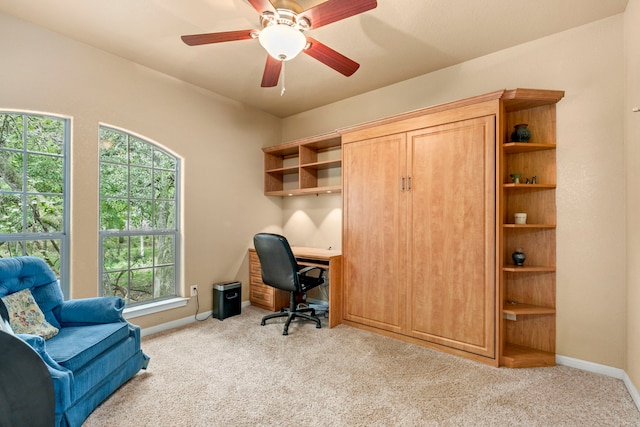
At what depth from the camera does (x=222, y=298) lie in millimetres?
3588

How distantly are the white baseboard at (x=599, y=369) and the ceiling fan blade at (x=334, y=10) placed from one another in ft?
9.79

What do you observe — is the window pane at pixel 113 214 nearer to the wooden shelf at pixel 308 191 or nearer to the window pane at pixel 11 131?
the window pane at pixel 11 131

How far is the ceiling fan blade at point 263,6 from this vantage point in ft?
5.53

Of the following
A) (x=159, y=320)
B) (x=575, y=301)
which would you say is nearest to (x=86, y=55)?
(x=159, y=320)

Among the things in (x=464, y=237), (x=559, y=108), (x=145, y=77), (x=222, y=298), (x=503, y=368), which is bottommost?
(x=503, y=368)

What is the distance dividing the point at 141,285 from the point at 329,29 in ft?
10.2

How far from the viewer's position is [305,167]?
4047mm

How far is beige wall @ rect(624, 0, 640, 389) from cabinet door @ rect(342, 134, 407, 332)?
1597mm

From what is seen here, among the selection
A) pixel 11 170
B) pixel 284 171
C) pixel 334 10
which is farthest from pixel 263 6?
pixel 284 171

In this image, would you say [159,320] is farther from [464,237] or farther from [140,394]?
[464,237]

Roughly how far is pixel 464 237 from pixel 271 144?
9.84ft

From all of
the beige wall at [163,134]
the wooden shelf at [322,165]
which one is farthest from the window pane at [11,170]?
the wooden shelf at [322,165]

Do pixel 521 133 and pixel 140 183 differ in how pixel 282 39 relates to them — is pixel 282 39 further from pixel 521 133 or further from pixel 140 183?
pixel 140 183

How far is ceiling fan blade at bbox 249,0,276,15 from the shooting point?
169cm
